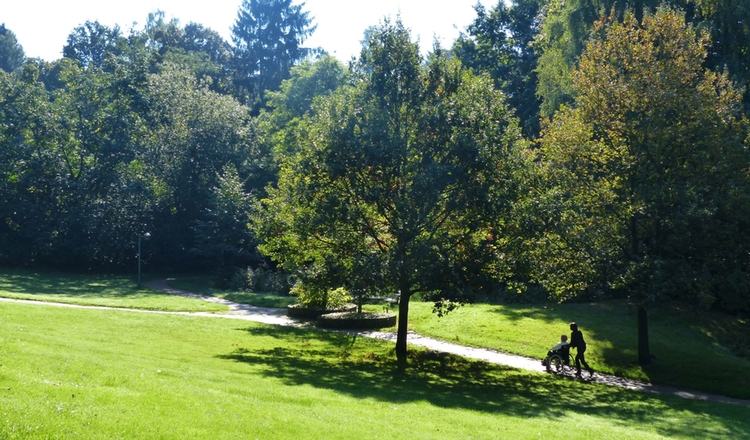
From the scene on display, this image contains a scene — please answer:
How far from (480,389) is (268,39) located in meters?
71.5

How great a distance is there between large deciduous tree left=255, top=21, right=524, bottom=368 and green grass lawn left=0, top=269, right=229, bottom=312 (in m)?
13.5

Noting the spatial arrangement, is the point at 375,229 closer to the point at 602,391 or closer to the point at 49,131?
the point at 602,391

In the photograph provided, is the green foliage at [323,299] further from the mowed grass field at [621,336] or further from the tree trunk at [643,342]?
the tree trunk at [643,342]

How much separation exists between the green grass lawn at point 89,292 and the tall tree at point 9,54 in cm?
5648

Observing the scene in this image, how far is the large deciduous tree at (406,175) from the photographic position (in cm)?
1927

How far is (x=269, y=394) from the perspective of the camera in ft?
43.7

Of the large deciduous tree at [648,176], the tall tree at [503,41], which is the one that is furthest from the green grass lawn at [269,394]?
the tall tree at [503,41]

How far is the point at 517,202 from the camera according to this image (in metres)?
20.0

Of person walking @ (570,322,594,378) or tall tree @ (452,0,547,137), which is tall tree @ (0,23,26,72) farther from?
person walking @ (570,322,594,378)

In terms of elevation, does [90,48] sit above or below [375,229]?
above

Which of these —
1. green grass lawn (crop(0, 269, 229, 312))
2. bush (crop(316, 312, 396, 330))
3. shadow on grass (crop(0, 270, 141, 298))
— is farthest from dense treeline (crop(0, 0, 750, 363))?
shadow on grass (crop(0, 270, 141, 298))

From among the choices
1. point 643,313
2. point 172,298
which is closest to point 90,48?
point 172,298

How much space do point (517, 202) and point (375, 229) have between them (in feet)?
14.9

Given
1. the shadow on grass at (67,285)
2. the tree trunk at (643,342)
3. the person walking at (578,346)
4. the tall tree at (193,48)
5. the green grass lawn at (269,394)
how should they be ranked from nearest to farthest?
the green grass lawn at (269,394)
the person walking at (578,346)
the tree trunk at (643,342)
the shadow on grass at (67,285)
the tall tree at (193,48)
